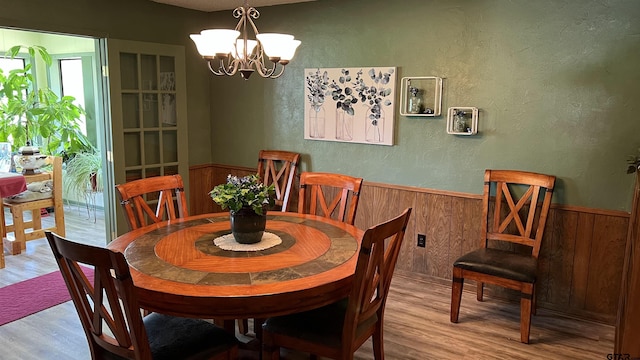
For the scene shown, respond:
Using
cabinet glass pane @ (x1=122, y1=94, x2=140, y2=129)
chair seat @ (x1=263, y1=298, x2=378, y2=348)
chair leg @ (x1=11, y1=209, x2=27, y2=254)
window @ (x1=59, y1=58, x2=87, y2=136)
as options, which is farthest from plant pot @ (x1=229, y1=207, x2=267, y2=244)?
window @ (x1=59, y1=58, x2=87, y2=136)

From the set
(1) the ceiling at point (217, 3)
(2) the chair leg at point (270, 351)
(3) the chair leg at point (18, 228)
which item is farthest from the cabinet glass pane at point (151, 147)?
(2) the chair leg at point (270, 351)

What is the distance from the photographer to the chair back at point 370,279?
196 cm

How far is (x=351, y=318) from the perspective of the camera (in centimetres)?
204

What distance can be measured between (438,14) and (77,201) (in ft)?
17.5

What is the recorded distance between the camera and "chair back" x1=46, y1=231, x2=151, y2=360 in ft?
5.61

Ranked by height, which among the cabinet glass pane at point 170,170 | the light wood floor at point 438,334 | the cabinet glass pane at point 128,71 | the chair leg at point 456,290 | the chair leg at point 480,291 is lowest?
the light wood floor at point 438,334

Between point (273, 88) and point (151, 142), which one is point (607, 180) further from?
point (151, 142)

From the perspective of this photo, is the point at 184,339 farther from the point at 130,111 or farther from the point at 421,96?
the point at 130,111

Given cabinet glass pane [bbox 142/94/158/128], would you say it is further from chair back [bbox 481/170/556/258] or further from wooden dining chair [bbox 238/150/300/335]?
chair back [bbox 481/170/556/258]

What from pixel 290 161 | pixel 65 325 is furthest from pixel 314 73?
pixel 65 325

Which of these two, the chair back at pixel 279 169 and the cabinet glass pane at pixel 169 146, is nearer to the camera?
the chair back at pixel 279 169

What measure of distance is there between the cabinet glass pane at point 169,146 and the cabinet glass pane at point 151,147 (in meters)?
0.06

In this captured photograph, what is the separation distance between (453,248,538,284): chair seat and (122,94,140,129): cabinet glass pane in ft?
9.94

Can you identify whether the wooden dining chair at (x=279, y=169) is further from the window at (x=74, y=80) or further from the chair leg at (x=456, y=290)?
the window at (x=74, y=80)
